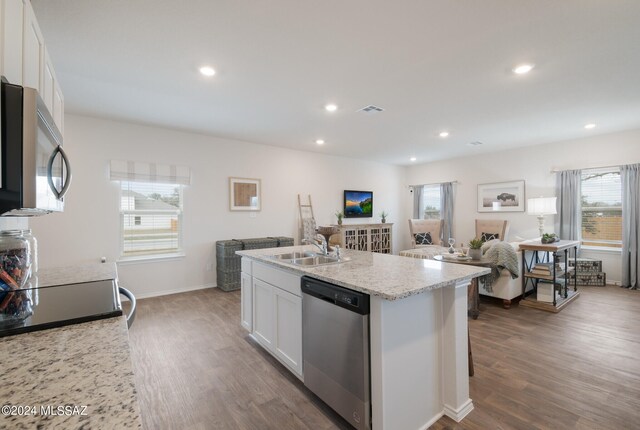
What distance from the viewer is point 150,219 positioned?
4438 millimetres

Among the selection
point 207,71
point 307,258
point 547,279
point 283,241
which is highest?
point 207,71

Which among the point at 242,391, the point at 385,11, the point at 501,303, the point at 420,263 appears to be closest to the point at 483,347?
the point at 420,263

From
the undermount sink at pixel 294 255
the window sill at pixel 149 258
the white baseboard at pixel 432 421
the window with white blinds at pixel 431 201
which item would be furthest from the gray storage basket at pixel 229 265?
the window with white blinds at pixel 431 201

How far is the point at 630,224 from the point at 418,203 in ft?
12.9

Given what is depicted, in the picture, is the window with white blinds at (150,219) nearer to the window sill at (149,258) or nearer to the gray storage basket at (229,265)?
the window sill at (149,258)

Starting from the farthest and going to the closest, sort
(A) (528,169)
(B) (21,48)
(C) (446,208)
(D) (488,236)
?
1. (C) (446,208)
2. (D) (488,236)
3. (A) (528,169)
4. (B) (21,48)

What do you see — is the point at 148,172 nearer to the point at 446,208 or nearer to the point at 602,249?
the point at 446,208

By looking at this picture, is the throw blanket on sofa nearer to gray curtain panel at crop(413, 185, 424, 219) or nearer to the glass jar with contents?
gray curtain panel at crop(413, 185, 424, 219)

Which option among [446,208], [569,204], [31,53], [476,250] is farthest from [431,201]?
[31,53]

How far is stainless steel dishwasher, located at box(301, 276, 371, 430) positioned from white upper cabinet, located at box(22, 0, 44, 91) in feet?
5.46

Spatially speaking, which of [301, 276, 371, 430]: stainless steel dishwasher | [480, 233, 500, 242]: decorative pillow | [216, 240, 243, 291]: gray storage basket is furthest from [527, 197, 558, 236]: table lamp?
[216, 240, 243, 291]: gray storage basket

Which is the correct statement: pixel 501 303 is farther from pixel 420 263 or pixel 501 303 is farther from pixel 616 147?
pixel 616 147

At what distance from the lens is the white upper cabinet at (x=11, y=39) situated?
848 millimetres

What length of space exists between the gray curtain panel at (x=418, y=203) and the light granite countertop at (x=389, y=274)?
567 cm
